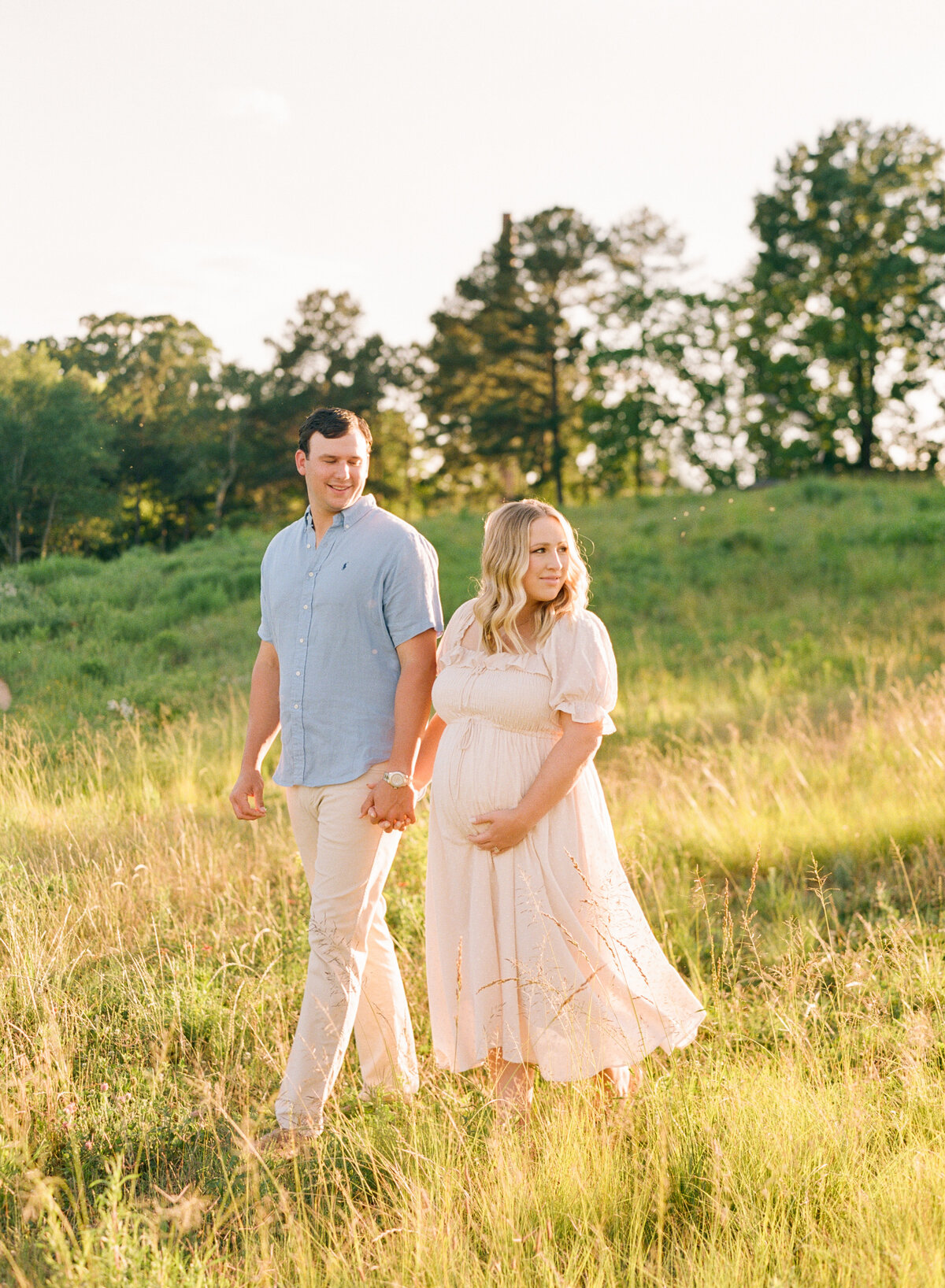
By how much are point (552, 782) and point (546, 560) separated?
0.71 m

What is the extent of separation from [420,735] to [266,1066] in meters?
1.40

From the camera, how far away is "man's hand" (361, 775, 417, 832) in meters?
3.13

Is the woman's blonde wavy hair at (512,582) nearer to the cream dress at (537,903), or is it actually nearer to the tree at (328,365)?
the cream dress at (537,903)

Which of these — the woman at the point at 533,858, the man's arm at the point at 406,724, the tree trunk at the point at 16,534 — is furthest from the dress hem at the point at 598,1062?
the tree trunk at the point at 16,534

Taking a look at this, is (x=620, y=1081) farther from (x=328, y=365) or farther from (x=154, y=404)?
(x=328, y=365)

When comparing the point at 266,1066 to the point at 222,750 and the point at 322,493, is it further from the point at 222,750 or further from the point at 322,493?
the point at 222,750

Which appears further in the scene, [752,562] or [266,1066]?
[752,562]

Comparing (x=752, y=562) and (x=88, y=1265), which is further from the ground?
(x=752, y=562)

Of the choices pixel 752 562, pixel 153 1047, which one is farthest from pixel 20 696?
pixel 752 562

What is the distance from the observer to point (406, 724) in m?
3.23

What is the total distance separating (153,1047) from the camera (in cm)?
343

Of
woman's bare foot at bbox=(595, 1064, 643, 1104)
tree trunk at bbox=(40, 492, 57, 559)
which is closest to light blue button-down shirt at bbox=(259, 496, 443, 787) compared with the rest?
woman's bare foot at bbox=(595, 1064, 643, 1104)

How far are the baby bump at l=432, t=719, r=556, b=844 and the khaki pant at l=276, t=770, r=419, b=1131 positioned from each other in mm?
261

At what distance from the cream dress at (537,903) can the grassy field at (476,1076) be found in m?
0.19
